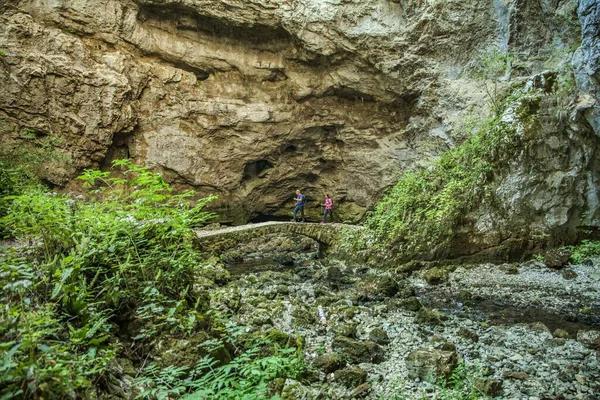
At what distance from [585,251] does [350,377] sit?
8133 mm

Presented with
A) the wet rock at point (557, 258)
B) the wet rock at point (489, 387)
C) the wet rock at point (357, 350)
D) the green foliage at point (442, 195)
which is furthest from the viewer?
the green foliage at point (442, 195)

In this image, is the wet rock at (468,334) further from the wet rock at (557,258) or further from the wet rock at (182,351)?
the wet rock at (557,258)

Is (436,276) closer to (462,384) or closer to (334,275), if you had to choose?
(334,275)

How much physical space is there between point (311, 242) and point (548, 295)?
440 inches

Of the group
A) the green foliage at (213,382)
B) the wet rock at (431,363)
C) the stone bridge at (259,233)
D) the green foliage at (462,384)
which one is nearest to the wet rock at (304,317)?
the wet rock at (431,363)

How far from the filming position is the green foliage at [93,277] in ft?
7.79

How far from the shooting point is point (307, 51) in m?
17.5

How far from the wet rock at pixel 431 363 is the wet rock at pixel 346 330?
1148 mm

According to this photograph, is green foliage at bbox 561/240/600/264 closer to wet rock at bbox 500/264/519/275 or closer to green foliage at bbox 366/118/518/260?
wet rock at bbox 500/264/519/275

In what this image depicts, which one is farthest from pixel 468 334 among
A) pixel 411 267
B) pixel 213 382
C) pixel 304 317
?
pixel 213 382

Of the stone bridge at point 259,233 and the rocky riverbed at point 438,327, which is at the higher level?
the rocky riverbed at point 438,327

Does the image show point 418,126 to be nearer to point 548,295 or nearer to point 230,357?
point 548,295

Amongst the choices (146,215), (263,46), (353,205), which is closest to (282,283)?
(146,215)

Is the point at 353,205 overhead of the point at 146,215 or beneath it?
beneath
